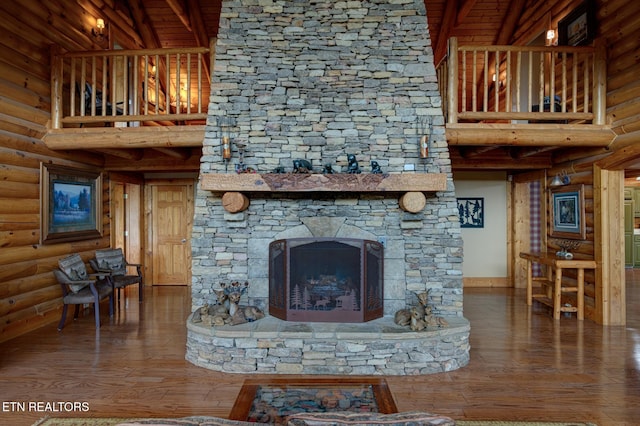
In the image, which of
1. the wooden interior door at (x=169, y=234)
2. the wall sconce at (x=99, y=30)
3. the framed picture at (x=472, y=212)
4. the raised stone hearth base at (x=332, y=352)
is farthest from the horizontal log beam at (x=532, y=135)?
the wall sconce at (x=99, y=30)

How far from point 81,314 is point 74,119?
2.68 metres

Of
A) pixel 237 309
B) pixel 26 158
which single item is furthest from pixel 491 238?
pixel 26 158

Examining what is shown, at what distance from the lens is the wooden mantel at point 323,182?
3.68 meters

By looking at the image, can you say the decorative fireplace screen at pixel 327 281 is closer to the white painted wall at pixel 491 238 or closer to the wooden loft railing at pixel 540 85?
the wooden loft railing at pixel 540 85

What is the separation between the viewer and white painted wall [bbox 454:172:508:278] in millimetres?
7363

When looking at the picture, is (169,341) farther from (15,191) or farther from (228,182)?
(15,191)

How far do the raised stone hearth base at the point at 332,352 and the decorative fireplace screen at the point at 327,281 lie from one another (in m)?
0.29

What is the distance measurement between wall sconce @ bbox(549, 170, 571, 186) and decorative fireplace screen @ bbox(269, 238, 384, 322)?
140 inches

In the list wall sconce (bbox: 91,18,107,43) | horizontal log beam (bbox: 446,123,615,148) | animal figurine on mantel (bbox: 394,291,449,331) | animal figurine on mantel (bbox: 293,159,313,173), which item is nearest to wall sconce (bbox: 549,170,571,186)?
horizontal log beam (bbox: 446,123,615,148)

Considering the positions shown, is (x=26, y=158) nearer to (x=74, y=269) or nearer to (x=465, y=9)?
(x=74, y=269)

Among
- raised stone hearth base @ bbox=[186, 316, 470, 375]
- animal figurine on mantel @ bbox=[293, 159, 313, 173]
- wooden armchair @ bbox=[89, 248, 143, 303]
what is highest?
animal figurine on mantel @ bbox=[293, 159, 313, 173]

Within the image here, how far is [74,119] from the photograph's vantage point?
15.8ft

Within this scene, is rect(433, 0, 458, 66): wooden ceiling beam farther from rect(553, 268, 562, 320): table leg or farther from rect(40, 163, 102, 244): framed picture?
rect(40, 163, 102, 244): framed picture

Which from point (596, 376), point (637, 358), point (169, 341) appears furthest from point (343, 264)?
point (637, 358)
